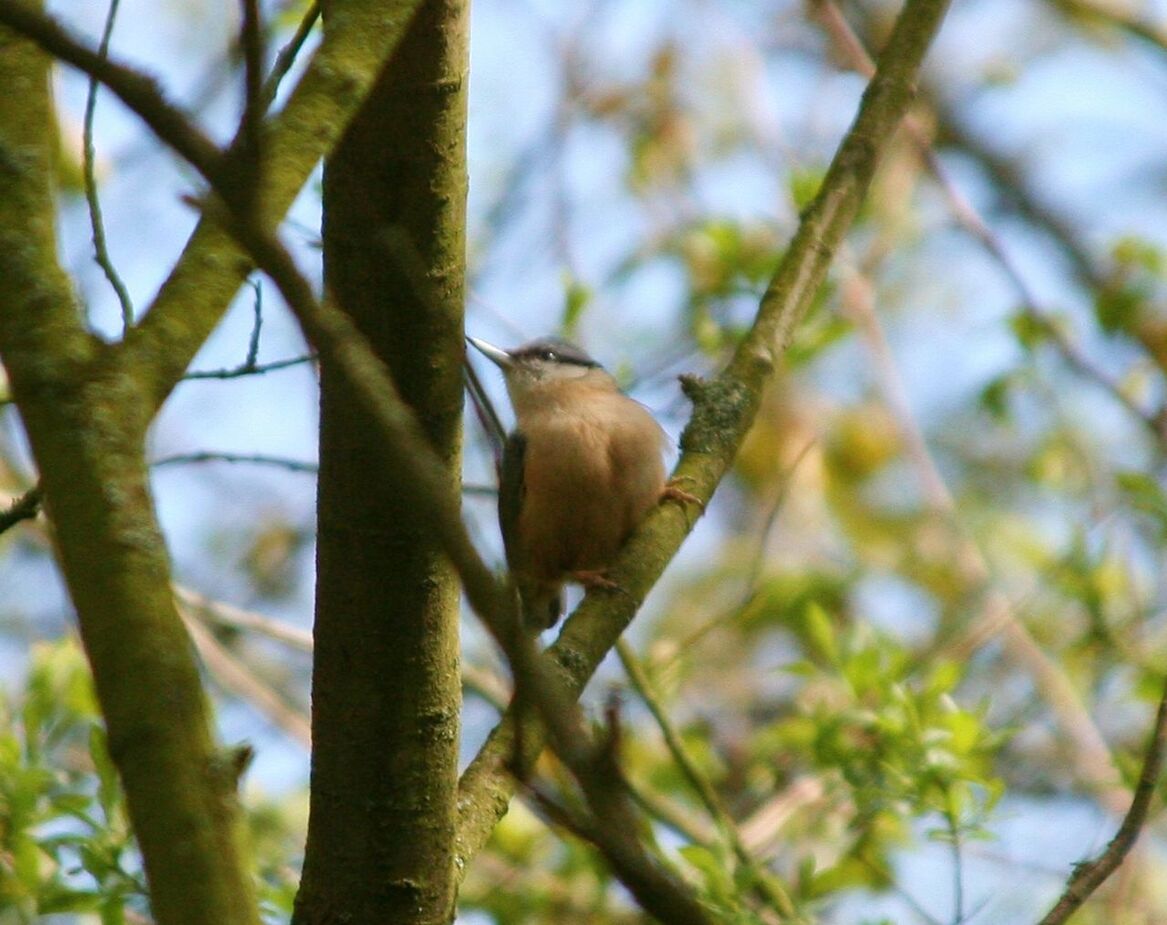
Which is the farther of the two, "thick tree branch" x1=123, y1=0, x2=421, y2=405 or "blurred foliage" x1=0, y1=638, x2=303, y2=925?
"blurred foliage" x1=0, y1=638, x2=303, y2=925

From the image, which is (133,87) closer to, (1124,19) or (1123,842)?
(1123,842)

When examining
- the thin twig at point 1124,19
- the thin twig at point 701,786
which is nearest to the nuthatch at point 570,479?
the thin twig at point 701,786

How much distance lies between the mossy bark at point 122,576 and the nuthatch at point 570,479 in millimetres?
2246

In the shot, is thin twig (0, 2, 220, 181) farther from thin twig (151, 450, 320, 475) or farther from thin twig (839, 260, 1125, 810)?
thin twig (839, 260, 1125, 810)

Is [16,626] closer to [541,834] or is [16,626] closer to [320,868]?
[541,834]

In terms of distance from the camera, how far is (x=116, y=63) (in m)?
1.38

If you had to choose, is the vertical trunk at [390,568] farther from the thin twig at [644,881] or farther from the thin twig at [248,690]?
the thin twig at [248,690]

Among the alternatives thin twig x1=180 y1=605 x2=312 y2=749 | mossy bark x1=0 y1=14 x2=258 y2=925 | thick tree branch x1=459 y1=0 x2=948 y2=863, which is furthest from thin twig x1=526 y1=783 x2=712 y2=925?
thin twig x1=180 y1=605 x2=312 y2=749

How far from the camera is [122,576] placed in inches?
58.4

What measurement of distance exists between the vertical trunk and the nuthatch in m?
1.69

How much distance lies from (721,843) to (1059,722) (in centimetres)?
212

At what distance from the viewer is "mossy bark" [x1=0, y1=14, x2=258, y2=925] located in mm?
1382

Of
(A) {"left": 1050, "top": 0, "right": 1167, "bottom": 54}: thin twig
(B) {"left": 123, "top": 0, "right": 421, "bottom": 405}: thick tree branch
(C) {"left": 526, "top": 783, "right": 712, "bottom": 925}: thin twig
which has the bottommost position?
(C) {"left": 526, "top": 783, "right": 712, "bottom": 925}: thin twig

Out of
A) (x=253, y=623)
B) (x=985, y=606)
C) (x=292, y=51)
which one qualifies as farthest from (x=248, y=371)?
(x=985, y=606)
